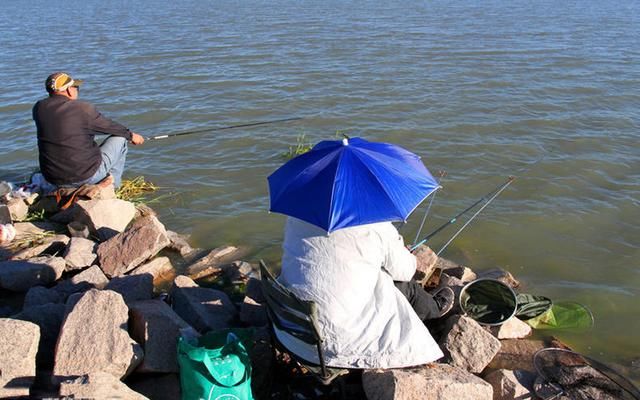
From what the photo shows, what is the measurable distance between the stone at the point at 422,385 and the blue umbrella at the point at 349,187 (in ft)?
3.45

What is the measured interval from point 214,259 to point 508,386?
3718mm

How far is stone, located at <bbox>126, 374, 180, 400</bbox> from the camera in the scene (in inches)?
161

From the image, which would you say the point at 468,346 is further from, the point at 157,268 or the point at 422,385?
the point at 157,268

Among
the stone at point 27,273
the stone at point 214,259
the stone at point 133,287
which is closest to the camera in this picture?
the stone at point 133,287

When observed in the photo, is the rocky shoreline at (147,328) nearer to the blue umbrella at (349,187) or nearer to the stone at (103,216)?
the stone at (103,216)

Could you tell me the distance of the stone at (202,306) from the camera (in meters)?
4.86

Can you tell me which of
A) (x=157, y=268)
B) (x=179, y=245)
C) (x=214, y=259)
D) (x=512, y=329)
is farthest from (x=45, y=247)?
(x=512, y=329)

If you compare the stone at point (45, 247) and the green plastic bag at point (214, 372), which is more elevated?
the green plastic bag at point (214, 372)

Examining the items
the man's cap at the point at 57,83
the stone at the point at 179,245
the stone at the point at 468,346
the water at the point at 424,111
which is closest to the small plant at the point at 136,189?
the water at the point at 424,111

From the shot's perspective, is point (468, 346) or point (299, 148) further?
point (299, 148)

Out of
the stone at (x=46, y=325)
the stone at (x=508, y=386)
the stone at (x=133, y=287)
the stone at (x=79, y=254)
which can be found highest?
the stone at (x=46, y=325)

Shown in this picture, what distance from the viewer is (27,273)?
580 cm

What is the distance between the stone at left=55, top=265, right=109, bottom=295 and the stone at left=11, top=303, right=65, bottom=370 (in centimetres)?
77

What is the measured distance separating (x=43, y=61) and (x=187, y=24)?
266 inches
